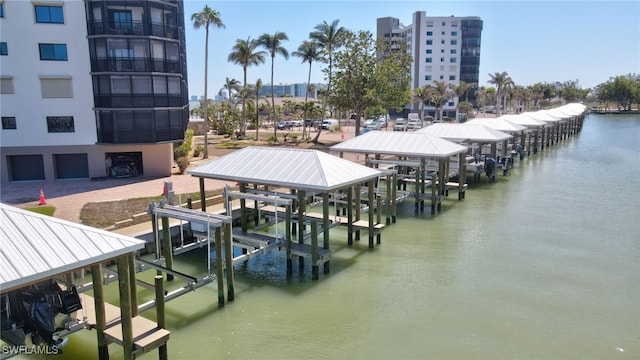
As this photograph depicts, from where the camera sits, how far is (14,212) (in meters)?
8.42

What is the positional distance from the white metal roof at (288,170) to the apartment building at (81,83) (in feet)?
41.2

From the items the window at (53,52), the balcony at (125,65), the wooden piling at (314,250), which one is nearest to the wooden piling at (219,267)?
the wooden piling at (314,250)

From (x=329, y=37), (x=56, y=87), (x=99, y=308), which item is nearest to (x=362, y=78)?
(x=329, y=37)

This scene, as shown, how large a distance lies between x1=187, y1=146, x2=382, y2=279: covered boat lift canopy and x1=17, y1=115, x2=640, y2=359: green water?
826 mm

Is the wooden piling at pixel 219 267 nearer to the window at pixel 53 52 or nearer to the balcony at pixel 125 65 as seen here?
the balcony at pixel 125 65

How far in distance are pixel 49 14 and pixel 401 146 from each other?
66.4 feet

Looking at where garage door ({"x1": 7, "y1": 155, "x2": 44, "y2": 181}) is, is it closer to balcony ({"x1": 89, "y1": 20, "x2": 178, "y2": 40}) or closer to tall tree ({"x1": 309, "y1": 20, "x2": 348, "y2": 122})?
balcony ({"x1": 89, "y1": 20, "x2": 178, "y2": 40})

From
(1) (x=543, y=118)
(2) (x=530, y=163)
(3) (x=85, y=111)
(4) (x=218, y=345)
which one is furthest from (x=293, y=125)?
(4) (x=218, y=345)

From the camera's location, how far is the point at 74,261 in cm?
770

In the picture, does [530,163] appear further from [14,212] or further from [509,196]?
[14,212]

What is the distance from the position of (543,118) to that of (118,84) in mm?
40940

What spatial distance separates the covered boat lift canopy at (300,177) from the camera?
47.7 feet

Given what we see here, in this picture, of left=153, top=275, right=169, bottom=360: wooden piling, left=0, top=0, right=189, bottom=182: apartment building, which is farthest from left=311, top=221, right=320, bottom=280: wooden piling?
left=0, top=0, right=189, bottom=182: apartment building

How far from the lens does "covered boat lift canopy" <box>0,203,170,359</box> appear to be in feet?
24.0
